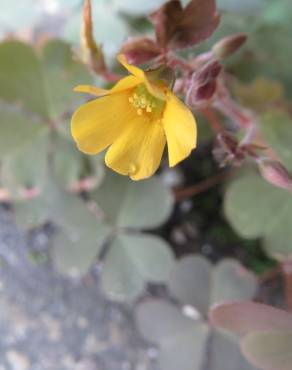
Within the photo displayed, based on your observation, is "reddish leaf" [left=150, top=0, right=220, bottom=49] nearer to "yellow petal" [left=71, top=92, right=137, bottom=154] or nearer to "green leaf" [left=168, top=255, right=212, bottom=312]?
"yellow petal" [left=71, top=92, right=137, bottom=154]

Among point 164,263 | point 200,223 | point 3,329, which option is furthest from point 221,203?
point 3,329

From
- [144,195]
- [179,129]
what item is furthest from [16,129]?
[179,129]

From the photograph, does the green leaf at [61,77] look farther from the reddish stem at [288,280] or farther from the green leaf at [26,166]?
the reddish stem at [288,280]

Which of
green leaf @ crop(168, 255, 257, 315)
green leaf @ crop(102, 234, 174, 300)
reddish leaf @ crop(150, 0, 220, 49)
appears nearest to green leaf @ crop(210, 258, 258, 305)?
green leaf @ crop(168, 255, 257, 315)

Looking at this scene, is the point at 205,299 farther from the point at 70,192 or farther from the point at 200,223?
the point at 70,192

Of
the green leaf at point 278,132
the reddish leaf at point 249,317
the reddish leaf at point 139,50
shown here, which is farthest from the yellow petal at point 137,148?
the green leaf at point 278,132
